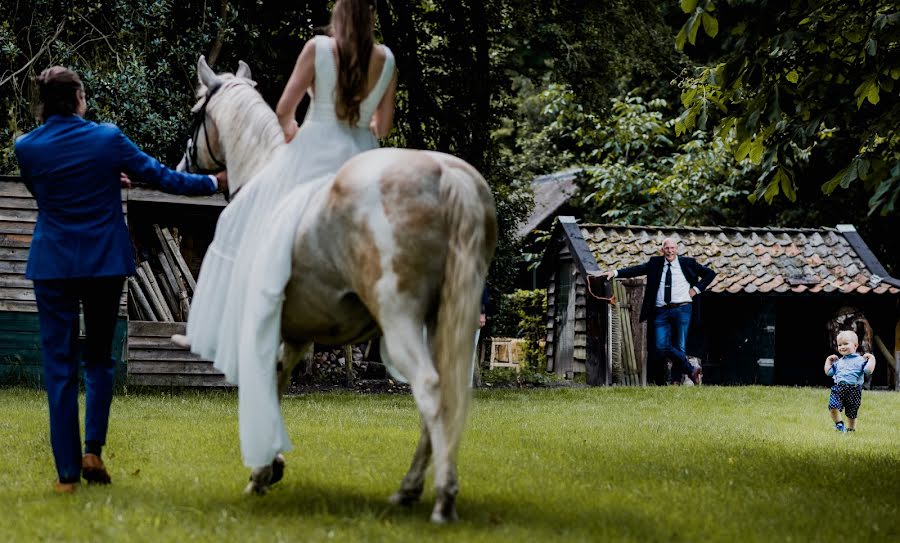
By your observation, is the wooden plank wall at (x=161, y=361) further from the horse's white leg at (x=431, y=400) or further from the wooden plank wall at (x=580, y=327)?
the horse's white leg at (x=431, y=400)

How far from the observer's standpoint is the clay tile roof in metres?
21.1

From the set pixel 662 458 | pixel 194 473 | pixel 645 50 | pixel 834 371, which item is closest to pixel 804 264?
pixel 645 50

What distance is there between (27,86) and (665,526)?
12.2 metres

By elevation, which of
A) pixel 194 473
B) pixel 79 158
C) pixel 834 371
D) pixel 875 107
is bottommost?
pixel 194 473

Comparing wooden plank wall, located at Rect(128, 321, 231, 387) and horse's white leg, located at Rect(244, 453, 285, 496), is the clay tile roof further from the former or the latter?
horse's white leg, located at Rect(244, 453, 285, 496)

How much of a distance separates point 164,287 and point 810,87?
1162cm

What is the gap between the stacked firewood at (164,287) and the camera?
16.9 meters

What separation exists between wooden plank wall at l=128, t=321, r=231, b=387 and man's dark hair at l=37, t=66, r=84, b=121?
979 centimetres

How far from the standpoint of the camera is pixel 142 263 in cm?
1716

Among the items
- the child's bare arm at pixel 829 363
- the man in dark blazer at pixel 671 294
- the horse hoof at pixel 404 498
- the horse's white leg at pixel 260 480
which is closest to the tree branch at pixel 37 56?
the man in dark blazer at pixel 671 294

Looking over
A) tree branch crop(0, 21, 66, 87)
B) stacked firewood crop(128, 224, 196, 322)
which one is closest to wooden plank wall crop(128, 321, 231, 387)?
stacked firewood crop(128, 224, 196, 322)

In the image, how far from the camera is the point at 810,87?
8414 millimetres

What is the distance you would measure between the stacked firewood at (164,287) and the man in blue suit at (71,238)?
10398 millimetres

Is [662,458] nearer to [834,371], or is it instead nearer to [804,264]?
[834,371]
